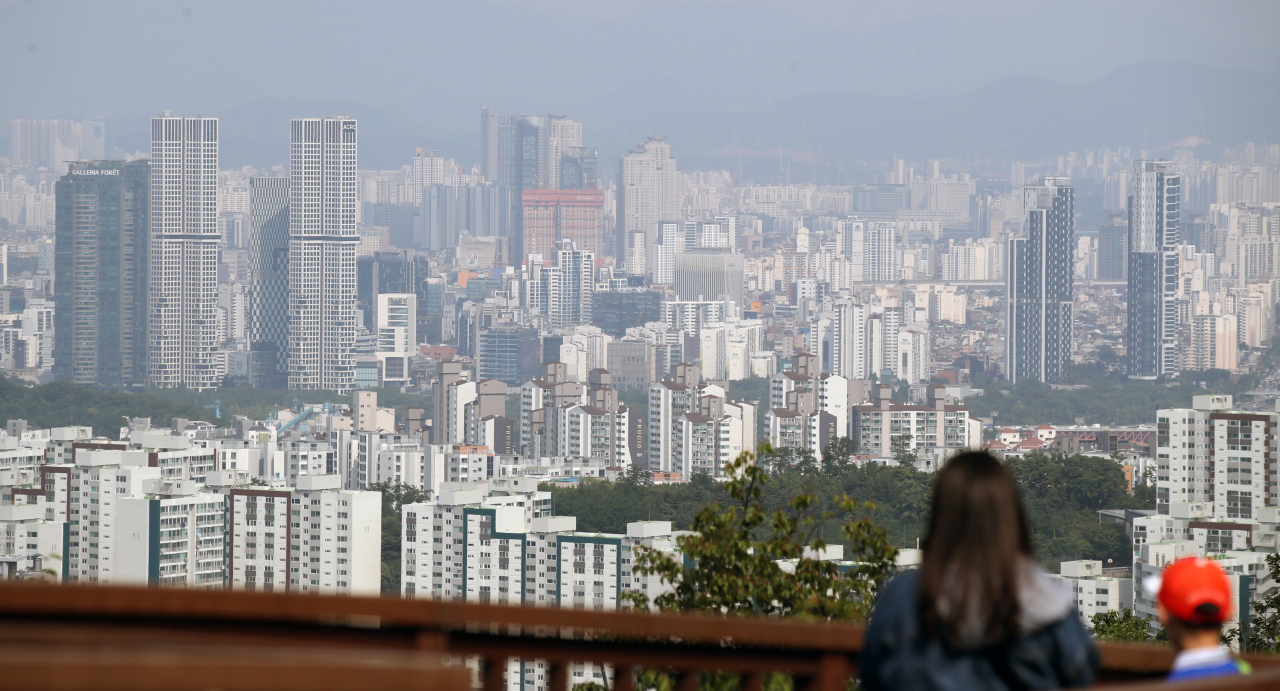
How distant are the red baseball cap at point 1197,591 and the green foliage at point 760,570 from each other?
1.82 m

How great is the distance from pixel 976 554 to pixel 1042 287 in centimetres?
4825

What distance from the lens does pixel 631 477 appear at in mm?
20281

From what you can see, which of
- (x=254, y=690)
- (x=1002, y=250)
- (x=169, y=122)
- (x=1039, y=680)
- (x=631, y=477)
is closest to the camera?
(x=254, y=690)

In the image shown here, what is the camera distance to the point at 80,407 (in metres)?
30.1

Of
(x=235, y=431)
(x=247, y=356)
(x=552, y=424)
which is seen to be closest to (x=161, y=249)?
(x=247, y=356)

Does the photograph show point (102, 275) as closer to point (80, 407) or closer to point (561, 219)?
point (80, 407)

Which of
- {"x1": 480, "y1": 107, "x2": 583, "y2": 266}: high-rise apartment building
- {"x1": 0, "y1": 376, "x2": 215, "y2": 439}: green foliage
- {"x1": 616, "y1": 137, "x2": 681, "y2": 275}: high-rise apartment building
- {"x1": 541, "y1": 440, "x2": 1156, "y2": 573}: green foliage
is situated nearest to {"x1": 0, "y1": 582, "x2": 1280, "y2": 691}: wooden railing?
{"x1": 541, "y1": 440, "x2": 1156, "y2": 573}: green foliage

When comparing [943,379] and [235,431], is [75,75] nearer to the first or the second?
[235,431]

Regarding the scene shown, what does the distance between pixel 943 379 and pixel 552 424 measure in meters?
15.0

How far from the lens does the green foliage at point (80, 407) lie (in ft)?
96.1

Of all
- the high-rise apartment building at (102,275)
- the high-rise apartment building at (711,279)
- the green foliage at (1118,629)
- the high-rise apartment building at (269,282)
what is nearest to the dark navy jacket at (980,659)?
the green foliage at (1118,629)

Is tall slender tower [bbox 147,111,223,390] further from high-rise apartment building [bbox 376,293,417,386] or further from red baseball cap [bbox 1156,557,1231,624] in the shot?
red baseball cap [bbox 1156,557,1231,624]

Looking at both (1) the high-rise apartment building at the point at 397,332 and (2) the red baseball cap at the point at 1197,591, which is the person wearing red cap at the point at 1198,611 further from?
(1) the high-rise apartment building at the point at 397,332

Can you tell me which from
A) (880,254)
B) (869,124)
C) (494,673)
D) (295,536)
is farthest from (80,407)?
(869,124)
